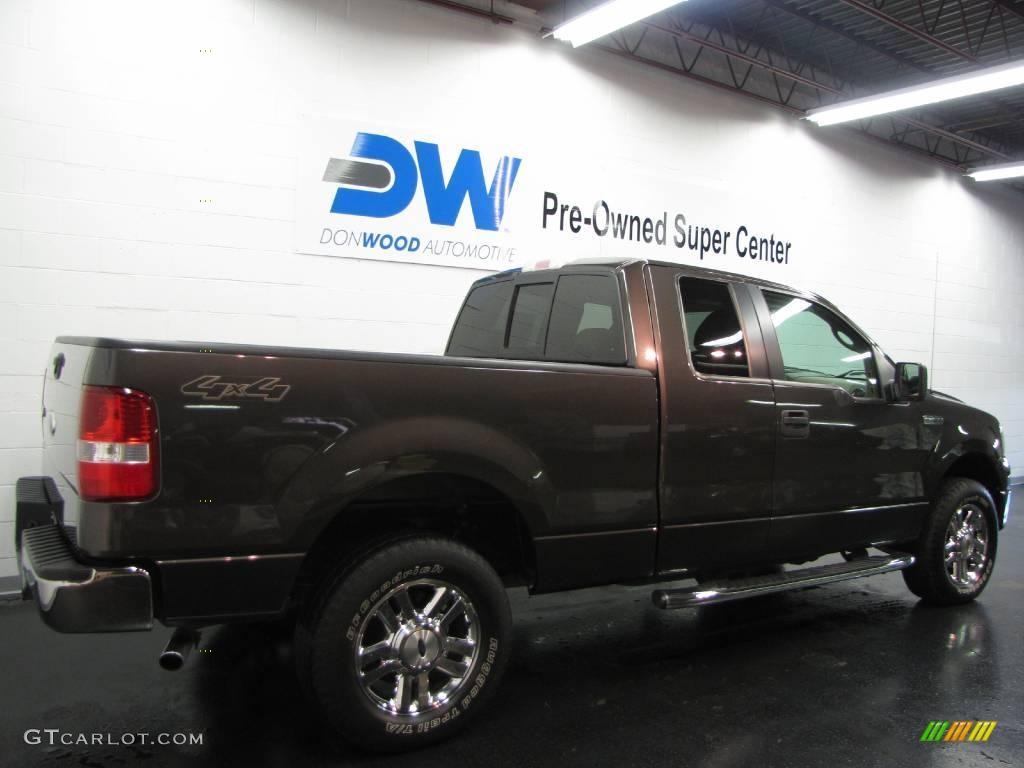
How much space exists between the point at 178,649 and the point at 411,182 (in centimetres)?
429

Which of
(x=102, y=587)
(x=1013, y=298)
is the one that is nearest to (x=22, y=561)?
(x=102, y=587)

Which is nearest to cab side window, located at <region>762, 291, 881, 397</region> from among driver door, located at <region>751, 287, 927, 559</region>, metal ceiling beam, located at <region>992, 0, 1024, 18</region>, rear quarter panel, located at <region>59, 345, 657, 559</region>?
driver door, located at <region>751, 287, 927, 559</region>

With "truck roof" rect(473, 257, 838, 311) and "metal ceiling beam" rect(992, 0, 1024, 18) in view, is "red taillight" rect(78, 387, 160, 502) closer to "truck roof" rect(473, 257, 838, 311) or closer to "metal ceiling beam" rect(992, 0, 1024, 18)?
"truck roof" rect(473, 257, 838, 311)

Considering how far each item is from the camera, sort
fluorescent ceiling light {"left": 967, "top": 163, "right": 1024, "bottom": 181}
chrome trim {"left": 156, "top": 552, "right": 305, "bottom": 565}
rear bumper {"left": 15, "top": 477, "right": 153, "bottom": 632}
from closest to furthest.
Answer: rear bumper {"left": 15, "top": 477, "right": 153, "bottom": 632}, chrome trim {"left": 156, "top": 552, "right": 305, "bottom": 565}, fluorescent ceiling light {"left": 967, "top": 163, "right": 1024, "bottom": 181}

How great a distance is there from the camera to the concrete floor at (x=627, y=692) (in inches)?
108

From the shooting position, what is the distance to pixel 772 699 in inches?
127

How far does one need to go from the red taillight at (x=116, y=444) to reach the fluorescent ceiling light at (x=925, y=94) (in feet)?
24.8

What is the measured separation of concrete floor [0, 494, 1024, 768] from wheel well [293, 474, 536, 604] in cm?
61

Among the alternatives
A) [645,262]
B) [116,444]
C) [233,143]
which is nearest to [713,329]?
[645,262]

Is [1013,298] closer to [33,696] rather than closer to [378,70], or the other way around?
[378,70]

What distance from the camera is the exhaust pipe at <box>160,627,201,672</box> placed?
7.85 ft

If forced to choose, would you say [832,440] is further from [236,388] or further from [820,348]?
[236,388]

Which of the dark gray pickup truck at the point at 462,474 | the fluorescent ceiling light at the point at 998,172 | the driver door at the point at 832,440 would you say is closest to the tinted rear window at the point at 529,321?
the dark gray pickup truck at the point at 462,474

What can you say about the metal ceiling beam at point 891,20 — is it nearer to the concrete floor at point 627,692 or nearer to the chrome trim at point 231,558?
the concrete floor at point 627,692
